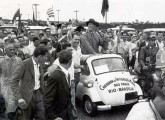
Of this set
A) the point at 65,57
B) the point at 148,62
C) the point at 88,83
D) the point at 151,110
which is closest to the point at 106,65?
the point at 88,83

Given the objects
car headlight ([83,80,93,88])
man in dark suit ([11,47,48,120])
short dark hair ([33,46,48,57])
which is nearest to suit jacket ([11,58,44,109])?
man in dark suit ([11,47,48,120])

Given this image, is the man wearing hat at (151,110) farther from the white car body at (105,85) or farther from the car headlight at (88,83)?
the car headlight at (88,83)

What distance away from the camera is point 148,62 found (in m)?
9.59

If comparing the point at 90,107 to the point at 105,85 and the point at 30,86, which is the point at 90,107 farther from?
the point at 30,86

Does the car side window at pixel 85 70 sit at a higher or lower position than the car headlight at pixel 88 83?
higher

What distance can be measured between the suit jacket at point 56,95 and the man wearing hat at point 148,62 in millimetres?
4518

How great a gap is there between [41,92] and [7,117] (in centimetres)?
202

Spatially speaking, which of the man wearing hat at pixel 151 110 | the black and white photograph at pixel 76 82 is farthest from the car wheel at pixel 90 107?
the man wearing hat at pixel 151 110

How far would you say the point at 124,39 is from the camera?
584 inches

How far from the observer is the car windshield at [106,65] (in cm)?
888

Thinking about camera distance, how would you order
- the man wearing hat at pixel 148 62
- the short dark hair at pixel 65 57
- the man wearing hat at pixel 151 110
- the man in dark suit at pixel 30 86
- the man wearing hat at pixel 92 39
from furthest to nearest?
the man wearing hat at pixel 92 39 → the man wearing hat at pixel 148 62 → the man in dark suit at pixel 30 86 → the short dark hair at pixel 65 57 → the man wearing hat at pixel 151 110

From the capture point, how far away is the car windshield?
8.88 meters

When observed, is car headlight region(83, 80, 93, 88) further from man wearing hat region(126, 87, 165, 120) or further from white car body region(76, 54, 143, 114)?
man wearing hat region(126, 87, 165, 120)

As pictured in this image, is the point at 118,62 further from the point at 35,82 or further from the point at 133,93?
the point at 35,82
